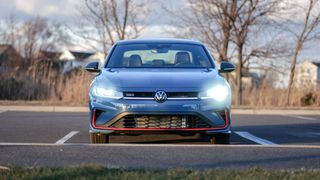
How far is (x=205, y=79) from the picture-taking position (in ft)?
25.7

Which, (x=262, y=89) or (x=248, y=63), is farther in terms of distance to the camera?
(x=248, y=63)

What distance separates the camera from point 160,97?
7.49m

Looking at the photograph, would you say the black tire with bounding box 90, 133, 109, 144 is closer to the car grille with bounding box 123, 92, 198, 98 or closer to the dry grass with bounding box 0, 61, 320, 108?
the car grille with bounding box 123, 92, 198, 98

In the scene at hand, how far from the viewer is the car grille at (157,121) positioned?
757 centimetres

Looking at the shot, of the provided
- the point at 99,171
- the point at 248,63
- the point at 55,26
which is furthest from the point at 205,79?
the point at 55,26

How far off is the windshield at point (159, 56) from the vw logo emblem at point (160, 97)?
1.23m

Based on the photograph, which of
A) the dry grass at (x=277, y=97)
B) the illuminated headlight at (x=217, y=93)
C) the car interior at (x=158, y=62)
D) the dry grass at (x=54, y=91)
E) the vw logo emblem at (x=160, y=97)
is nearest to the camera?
the vw logo emblem at (x=160, y=97)

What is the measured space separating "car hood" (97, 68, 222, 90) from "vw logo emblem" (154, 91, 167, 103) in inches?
2.9

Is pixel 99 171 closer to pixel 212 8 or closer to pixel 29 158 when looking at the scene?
pixel 29 158

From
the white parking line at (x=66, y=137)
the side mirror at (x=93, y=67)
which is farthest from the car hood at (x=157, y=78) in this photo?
the white parking line at (x=66, y=137)

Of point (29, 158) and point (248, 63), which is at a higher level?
point (248, 63)

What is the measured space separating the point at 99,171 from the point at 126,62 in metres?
3.43

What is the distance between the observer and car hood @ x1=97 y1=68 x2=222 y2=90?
759 centimetres

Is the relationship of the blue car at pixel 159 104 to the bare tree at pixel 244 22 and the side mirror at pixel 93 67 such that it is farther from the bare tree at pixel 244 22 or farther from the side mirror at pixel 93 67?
the bare tree at pixel 244 22
